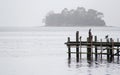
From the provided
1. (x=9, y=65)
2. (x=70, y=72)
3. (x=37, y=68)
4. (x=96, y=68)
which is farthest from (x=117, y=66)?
(x=9, y=65)

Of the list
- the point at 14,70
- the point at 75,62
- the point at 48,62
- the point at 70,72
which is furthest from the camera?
the point at 48,62

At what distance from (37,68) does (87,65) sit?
17.0 ft

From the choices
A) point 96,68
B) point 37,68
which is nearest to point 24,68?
point 37,68

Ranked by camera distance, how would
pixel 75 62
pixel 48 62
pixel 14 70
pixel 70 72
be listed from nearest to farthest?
pixel 70 72, pixel 14 70, pixel 75 62, pixel 48 62

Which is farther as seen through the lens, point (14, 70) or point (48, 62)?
point (48, 62)

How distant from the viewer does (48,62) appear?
5241cm

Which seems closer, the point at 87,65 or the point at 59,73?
the point at 59,73

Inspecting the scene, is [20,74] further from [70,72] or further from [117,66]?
[117,66]

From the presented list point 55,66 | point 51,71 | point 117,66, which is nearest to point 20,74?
point 51,71

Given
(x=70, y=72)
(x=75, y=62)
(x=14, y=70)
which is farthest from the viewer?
(x=75, y=62)

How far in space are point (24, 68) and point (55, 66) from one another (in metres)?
3.37

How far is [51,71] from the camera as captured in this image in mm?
43656

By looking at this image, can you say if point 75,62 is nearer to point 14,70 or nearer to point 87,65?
point 87,65

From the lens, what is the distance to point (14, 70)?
4547 cm
